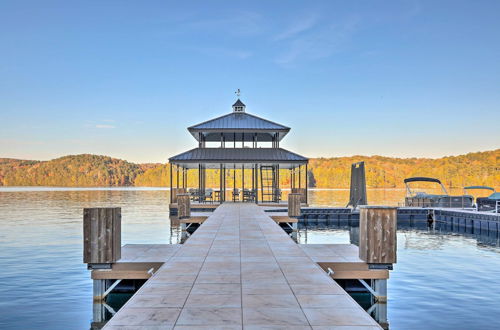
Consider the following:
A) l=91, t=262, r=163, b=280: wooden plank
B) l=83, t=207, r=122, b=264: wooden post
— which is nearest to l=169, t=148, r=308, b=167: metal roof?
l=91, t=262, r=163, b=280: wooden plank

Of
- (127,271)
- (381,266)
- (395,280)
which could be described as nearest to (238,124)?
(395,280)

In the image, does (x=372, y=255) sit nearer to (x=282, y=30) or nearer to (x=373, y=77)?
(x=282, y=30)

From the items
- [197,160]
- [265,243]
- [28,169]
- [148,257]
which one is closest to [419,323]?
[265,243]

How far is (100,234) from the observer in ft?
30.7

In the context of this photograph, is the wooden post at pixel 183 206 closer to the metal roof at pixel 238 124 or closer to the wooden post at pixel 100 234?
the metal roof at pixel 238 124

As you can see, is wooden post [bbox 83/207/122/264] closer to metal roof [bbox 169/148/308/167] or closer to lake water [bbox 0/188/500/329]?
lake water [bbox 0/188/500/329]

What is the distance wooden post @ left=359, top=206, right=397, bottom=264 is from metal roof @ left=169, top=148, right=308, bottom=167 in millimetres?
18758

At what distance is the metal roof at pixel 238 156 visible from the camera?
92.9ft

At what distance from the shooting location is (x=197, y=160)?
28.3m

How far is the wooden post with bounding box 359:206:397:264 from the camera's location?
29.9 ft

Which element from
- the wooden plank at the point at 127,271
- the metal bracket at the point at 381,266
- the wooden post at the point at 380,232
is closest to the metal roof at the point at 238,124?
the wooden plank at the point at 127,271

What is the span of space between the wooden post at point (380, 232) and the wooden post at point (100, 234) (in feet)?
18.2

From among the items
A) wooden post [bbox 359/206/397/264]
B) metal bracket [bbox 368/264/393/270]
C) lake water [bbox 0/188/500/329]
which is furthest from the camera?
lake water [bbox 0/188/500/329]

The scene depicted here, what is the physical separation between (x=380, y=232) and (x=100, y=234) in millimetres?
6138
